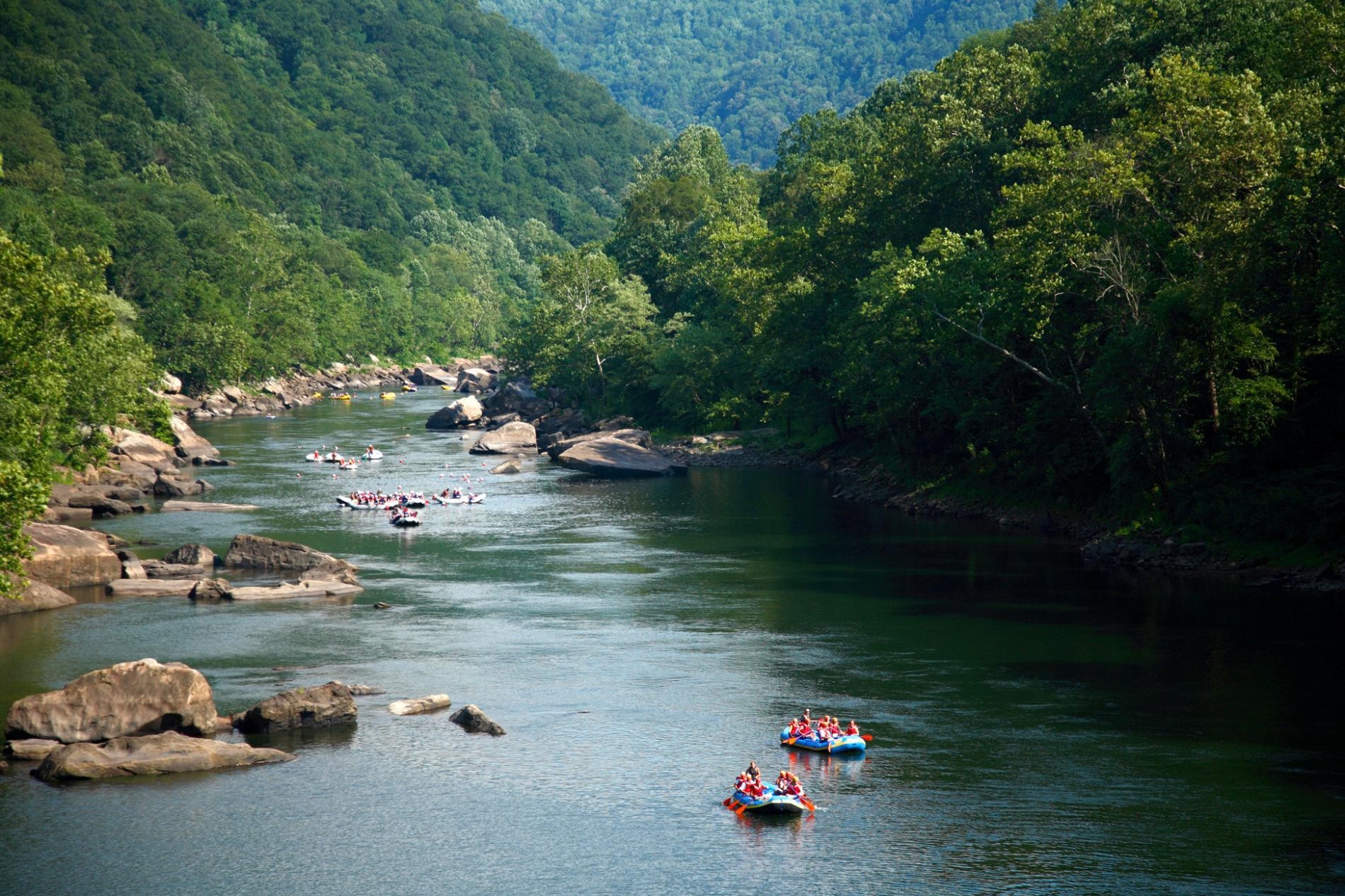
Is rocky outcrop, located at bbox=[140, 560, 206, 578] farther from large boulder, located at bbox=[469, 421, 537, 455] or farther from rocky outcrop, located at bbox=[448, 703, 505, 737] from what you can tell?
large boulder, located at bbox=[469, 421, 537, 455]

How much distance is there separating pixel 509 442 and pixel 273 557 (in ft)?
204

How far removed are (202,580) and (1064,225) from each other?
47.5m

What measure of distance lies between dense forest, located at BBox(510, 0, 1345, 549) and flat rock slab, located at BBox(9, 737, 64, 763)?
1954 inches

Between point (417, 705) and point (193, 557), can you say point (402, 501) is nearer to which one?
point (193, 557)

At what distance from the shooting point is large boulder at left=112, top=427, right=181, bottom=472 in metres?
103

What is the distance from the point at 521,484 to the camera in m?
106

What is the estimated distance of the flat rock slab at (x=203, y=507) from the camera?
3415 inches

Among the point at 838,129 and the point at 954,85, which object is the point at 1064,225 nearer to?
the point at 954,85

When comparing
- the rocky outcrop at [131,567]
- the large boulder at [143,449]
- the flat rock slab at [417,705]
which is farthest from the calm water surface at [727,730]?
the large boulder at [143,449]

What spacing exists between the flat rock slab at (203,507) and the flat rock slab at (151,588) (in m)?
23.1

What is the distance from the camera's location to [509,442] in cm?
13000

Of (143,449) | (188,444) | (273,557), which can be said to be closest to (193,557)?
(273,557)

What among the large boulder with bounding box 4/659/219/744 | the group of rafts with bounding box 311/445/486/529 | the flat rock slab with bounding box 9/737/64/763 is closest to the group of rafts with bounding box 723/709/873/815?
the large boulder with bounding box 4/659/219/744

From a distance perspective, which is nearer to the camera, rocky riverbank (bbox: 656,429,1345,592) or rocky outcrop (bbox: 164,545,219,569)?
rocky riverbank (bbox: 656,429,1345,592)
